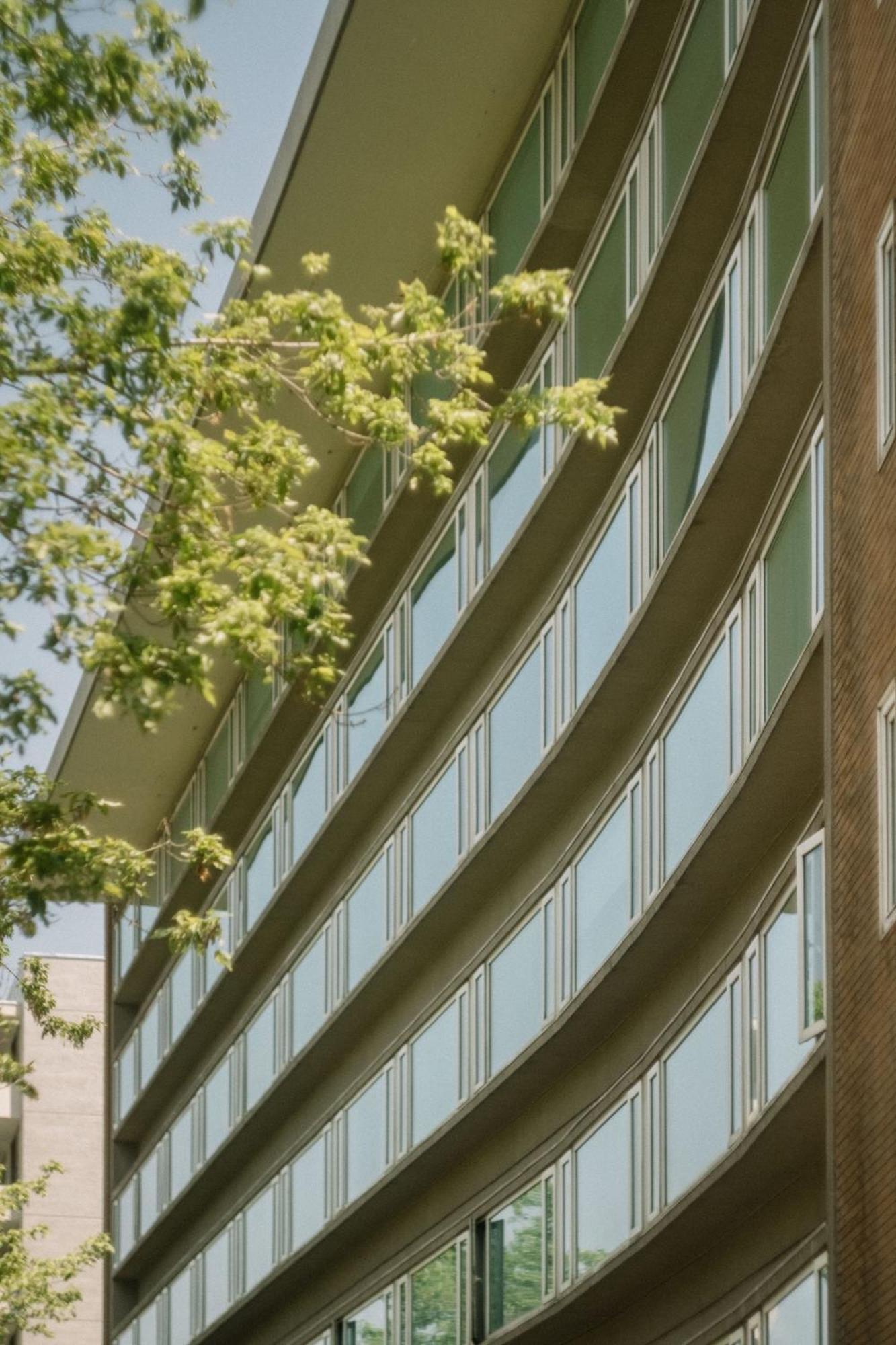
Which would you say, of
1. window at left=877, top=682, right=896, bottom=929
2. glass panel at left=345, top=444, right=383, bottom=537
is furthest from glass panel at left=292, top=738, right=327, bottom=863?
window at left=877, top=682, right=896, bottom=929

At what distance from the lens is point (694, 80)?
20750mm

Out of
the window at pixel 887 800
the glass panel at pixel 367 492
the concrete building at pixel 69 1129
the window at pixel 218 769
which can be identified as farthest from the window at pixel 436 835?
the concrete building at pixel 69 1129

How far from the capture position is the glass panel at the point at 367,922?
103 feet

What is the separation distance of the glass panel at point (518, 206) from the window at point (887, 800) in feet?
40.6

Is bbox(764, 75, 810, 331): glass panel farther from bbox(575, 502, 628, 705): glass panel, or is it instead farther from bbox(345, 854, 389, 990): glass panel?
bbox(345, 854, 389, 990): glass panel

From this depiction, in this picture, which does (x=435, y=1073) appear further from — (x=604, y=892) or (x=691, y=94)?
(x=691, y=94)

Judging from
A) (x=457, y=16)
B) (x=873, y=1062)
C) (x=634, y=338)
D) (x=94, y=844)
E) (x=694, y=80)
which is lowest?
(x=873, y=1062)

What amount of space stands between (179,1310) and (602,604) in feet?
75.0

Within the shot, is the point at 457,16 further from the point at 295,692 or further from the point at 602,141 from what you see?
the point at 295,692

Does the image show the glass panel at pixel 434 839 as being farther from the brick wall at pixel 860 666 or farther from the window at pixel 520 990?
the brick wall at pixel 860 666

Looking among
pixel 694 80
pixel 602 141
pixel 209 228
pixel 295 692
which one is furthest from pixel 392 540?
pixel 209 228

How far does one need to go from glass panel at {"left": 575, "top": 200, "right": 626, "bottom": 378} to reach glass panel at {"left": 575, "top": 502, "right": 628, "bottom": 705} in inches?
75.6

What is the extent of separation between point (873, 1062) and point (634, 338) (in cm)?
1012

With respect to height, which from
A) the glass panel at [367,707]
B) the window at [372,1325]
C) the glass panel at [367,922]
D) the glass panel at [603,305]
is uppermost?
the glass panel at [603,305]
